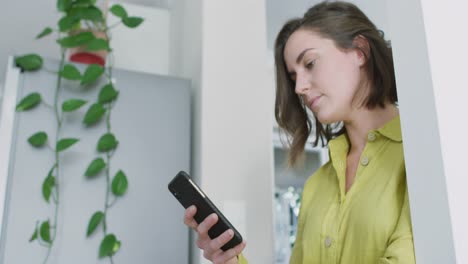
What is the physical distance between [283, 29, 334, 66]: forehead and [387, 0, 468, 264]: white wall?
546 millimetres

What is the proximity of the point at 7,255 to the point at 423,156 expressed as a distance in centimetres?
117

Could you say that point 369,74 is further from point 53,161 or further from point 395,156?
point 53,161

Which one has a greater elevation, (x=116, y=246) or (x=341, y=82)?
(x=341, y=82)

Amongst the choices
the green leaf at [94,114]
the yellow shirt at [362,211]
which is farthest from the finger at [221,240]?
the green leaf at [94,114]

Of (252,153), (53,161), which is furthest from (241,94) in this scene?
(53,161)

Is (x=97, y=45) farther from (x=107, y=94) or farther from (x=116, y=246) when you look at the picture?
(x=116, y=246)

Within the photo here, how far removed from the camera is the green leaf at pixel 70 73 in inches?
59.1

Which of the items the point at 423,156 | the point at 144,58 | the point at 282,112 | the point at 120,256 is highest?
the point at 144,58

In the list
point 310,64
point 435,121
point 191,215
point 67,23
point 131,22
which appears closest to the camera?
point 435,121

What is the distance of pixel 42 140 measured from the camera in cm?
142

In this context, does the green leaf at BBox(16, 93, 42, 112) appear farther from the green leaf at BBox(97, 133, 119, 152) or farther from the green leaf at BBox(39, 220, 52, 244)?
the green leaf at BBox(39, 220, 52, 244)

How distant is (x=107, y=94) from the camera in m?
1.55

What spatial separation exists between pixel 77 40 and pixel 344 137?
3.16ft

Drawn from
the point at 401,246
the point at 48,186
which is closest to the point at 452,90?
the point at 401,246
